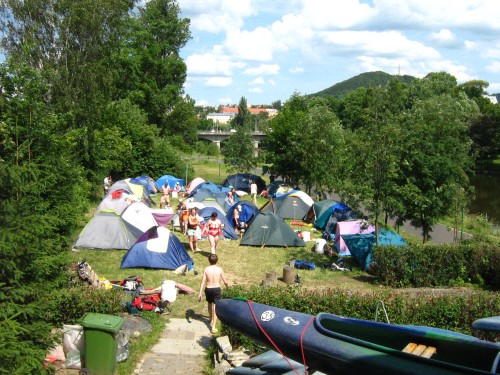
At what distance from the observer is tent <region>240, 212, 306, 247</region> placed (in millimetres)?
16312

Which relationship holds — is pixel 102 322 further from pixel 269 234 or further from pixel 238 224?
pixel 238 224

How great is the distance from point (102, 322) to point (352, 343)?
14.8ft

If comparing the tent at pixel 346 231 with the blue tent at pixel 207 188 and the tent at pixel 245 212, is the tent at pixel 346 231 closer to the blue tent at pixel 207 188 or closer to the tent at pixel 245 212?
the tent at pixel 245 212

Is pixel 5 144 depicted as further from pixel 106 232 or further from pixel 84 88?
pixel 84 88

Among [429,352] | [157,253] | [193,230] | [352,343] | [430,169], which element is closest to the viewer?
[352,343]

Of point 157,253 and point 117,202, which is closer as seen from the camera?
point 157,253

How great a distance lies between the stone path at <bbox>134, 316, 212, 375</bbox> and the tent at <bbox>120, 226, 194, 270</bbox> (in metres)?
3.34

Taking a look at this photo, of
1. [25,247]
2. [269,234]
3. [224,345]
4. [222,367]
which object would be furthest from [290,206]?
[25,247]

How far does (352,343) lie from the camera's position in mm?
3746

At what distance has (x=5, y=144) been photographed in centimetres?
794

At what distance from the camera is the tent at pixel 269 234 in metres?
16.3

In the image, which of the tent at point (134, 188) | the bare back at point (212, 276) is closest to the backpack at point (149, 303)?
the bare back at point (212, 276)

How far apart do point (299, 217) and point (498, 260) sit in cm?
1022

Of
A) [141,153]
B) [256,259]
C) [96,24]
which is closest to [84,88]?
[96,24]
